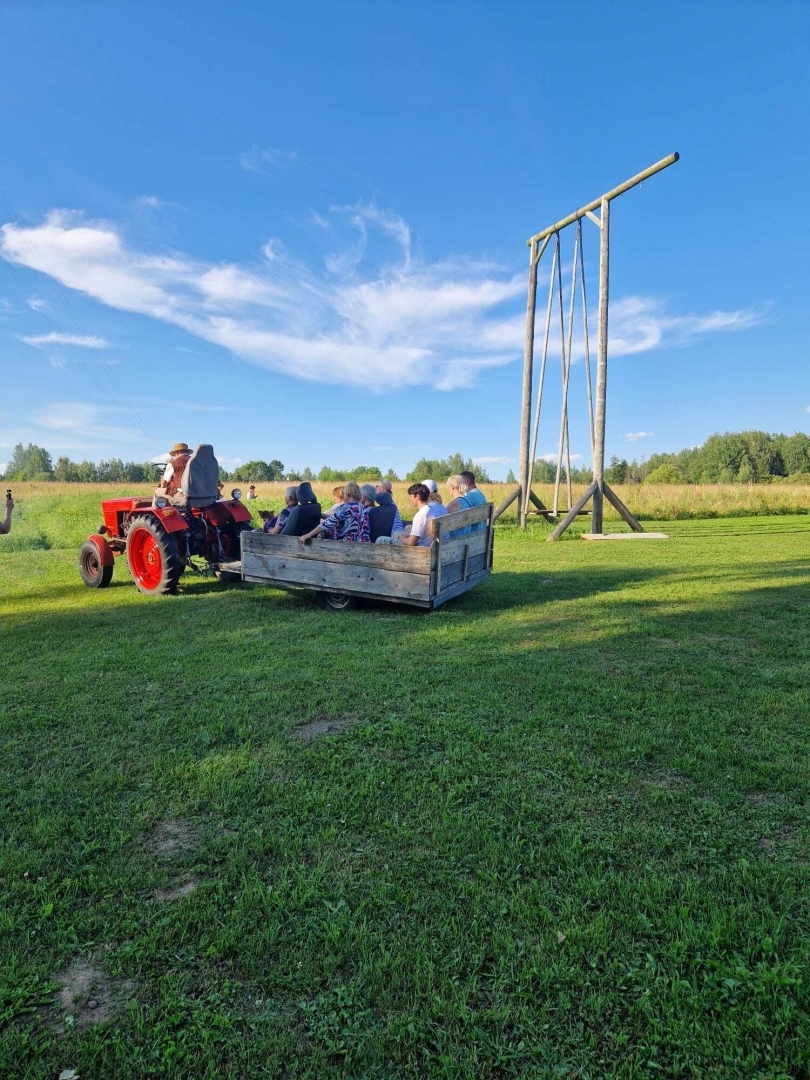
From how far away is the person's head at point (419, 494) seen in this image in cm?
755

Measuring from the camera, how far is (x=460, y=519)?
6867mm

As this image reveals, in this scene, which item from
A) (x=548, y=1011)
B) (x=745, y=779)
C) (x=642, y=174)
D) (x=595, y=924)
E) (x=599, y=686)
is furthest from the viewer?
(x=642, y=174)

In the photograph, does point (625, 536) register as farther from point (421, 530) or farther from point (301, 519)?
point (301, 519)

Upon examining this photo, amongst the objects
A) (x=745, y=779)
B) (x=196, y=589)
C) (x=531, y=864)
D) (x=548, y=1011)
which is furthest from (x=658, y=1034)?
(x=196, y=589)

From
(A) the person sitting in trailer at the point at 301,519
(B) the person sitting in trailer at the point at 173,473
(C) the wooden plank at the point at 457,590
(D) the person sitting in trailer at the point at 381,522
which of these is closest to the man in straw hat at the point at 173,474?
(B) the person sitting in trailer at the point at 173,473

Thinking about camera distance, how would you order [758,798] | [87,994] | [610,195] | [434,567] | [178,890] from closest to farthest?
[87,994] < [178,890] < [758,798] < [434,567] < [610,195]

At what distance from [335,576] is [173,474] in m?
3.11

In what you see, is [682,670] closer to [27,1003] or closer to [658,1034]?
[658,1034]

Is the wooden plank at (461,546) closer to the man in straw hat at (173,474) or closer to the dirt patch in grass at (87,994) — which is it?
the man in straw hat at (173,474)

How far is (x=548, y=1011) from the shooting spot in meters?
1.78

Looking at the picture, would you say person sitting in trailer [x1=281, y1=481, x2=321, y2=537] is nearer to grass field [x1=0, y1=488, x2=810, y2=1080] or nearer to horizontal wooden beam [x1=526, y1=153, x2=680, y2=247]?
grass field [x1=0, y1=488, x2=810, y2=1080]

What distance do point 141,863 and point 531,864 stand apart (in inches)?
→ 59.2

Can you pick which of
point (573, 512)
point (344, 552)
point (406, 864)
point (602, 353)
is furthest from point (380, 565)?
point (602, 353)

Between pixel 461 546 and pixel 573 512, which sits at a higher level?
pixel 573 512
